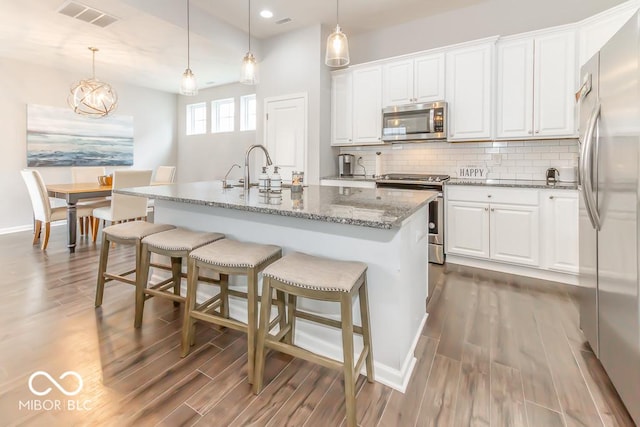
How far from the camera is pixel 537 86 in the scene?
3.36 metres

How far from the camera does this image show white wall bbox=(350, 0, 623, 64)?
349cm

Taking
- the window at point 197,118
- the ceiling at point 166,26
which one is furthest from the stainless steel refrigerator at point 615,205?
the window at point 197,118

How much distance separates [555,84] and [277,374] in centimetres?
370

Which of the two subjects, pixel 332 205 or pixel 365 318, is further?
pixel 332 205

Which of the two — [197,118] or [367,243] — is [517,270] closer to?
[367,243]

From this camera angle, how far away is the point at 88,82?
191 inches

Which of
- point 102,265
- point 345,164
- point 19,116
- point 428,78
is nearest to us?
point 102,265

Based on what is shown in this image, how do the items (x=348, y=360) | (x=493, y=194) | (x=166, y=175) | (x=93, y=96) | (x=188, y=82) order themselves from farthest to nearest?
(x=166, y=175) → (x=93, y=96) → (x=493, y=194) → (x=188, y=82) → (x=348, y=360)

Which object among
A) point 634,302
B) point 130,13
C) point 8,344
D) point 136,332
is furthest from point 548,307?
point 130,13

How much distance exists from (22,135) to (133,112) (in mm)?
1924

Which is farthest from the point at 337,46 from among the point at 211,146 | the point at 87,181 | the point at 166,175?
the point at 211,146

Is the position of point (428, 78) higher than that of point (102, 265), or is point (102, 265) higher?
point (428, 78)

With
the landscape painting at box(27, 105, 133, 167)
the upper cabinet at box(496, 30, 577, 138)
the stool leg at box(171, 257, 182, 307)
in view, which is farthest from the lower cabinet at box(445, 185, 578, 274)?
the landscape painting at box(27, 105, 133, 167)

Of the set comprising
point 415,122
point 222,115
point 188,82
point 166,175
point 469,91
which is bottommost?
point 166,175
